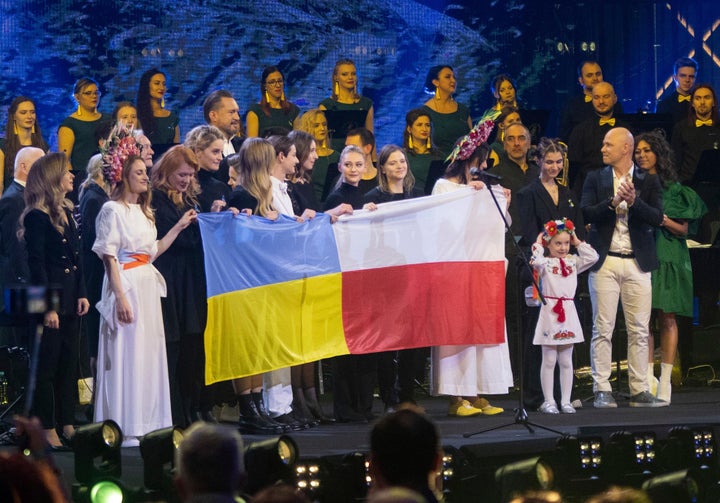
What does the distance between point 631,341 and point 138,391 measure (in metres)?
3.79

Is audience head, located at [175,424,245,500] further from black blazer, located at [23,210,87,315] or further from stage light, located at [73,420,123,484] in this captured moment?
black blazer, located at [23,210,87,315]

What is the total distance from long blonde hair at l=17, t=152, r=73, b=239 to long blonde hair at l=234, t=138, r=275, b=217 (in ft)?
4.11

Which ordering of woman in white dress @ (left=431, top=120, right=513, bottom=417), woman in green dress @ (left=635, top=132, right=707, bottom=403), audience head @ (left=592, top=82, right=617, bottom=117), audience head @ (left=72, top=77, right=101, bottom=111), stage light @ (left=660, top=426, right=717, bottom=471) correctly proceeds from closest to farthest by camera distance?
stage light @ (left=660, top=426, right=717, bottom=471), woman in white dress @ (left=431, top=120, right=513, bottom=417), woman in green dress @ (left=635, top=132, right=707, bottom=403), audience head @ (left=72, top=77, right=101, bottom=111), audience head @ (left=592, top=82, right=617, bottom=117)

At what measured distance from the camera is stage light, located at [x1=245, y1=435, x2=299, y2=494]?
21.6ft

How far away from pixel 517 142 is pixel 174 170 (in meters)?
3.11

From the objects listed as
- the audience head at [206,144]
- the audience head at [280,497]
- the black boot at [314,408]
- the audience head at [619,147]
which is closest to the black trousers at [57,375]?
the audience head at [206,144]

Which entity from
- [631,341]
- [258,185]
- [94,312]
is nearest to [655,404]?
[631,341]

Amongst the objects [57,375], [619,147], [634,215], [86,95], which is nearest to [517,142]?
[619,147]

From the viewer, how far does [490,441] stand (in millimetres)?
8109

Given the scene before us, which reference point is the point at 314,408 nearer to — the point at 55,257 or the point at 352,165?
the point at 352,165

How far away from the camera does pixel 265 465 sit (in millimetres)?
6598

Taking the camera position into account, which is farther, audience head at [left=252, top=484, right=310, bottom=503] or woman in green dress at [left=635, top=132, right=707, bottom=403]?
woman in green dress at [left=635, top=132, right=707, bottom=403]

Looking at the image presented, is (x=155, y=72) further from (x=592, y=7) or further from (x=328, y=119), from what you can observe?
(x=592, y=7)

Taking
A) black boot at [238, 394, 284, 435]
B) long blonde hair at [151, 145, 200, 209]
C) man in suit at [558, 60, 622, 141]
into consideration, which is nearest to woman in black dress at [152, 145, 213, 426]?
long blonde hair at [151, 145, 200, 209]
